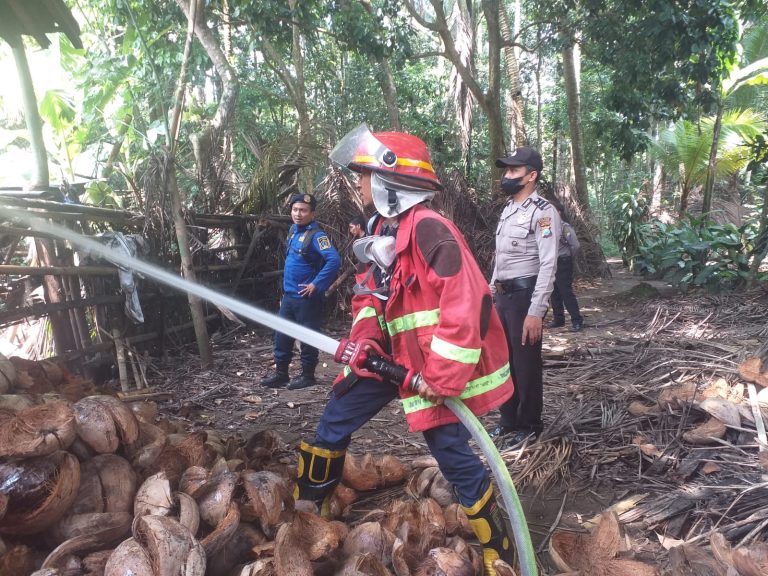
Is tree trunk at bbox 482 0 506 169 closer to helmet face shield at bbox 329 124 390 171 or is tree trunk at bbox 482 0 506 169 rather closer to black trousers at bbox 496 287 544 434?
black trousers at bbox 496 287 544 434

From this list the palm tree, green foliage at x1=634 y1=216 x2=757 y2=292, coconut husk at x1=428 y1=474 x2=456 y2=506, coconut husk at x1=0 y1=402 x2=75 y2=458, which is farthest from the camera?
the palm tree

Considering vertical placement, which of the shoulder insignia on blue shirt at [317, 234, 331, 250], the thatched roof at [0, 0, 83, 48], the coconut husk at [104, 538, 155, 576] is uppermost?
the thatched roof at [0, 0, 83, 48]

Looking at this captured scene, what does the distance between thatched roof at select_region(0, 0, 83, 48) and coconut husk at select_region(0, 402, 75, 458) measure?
2.96 metres

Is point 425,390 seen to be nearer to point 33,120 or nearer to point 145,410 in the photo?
point 145,410

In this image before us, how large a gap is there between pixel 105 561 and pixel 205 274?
5.63m

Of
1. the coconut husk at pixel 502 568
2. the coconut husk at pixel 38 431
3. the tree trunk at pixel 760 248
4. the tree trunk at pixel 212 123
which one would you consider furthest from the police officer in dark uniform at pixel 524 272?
the tree trunk at pixel 760 248

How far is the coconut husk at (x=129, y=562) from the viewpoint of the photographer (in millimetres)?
1552

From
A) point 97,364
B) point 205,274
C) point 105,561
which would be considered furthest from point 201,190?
point 105,561

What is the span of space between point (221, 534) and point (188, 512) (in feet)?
0.46

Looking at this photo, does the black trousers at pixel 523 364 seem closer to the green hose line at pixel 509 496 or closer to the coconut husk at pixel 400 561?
the green hose line at pixel 509 496

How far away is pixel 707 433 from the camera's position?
3.18 meters

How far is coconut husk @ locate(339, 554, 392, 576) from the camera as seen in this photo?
6.02 feet

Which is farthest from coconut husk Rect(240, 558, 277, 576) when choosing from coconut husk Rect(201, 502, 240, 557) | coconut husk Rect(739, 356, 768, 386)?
coconut husk Rect(739, 356, 768, 386)

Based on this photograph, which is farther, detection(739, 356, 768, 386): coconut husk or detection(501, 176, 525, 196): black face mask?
detection(501, 176, 525, 196): black face mask
